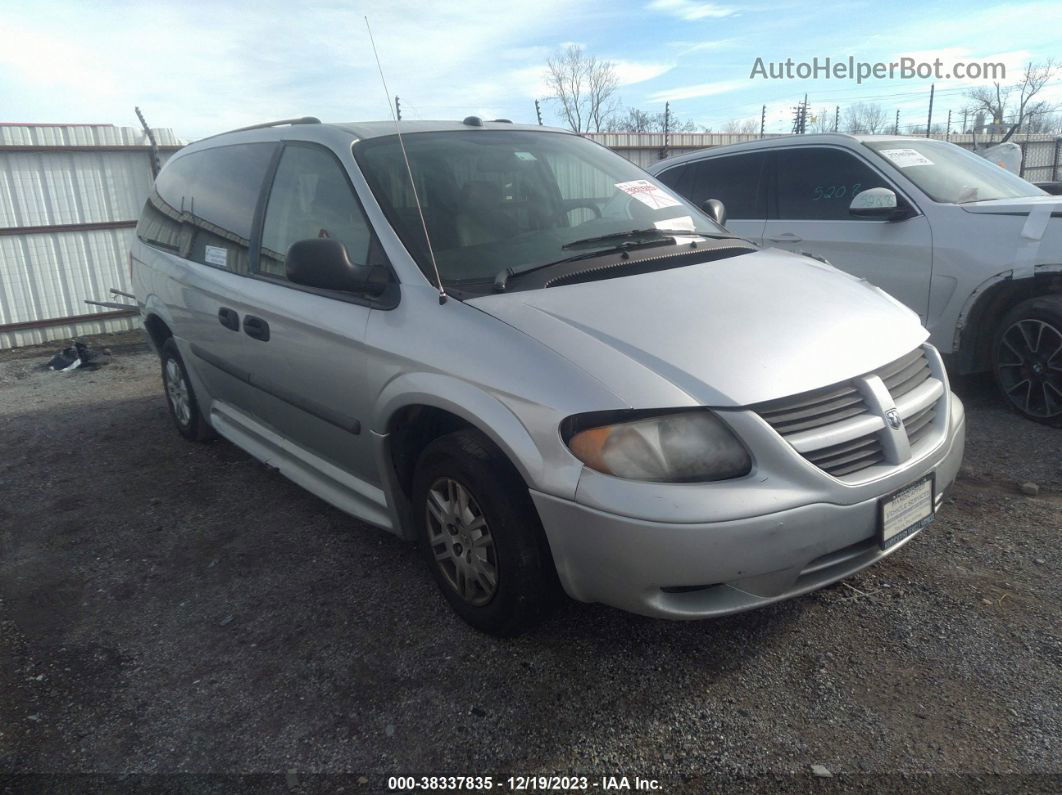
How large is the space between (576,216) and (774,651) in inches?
74.9

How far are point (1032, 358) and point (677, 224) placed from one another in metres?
2.64

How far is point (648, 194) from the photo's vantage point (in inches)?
139

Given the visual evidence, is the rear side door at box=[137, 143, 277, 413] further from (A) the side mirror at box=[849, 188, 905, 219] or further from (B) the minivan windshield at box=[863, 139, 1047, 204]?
(B) the minivan windshield at box=[863, 139, 1047, 204]

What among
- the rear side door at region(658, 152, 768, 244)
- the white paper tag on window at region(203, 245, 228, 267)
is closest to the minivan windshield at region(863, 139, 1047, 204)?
the rear side door at region(658, 152, 768, 244)

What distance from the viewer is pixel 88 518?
4074 millimetres

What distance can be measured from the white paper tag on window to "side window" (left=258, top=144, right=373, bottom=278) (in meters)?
0.43

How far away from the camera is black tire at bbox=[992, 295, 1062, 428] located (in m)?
4.37

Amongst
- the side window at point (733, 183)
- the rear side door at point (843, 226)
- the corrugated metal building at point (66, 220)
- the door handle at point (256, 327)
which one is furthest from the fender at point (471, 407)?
the corrugated metal building at point (66, 220)

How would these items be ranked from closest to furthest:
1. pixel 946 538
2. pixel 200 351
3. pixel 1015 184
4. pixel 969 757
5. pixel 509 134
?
1. pixel 969 757
2. pixel 946 538
3. pixel 509 134
4. pixel 200 351
5. pixel 1015 184

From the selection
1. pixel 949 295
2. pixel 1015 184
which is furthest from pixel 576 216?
pixel 1015 184

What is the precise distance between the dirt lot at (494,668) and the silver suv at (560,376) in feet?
1.11

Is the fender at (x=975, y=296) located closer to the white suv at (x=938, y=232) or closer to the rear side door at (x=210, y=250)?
the white suv at (x=938, y=232)

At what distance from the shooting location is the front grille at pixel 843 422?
2197 millimetres

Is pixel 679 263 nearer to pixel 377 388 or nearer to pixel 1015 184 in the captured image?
pixel 377 388
